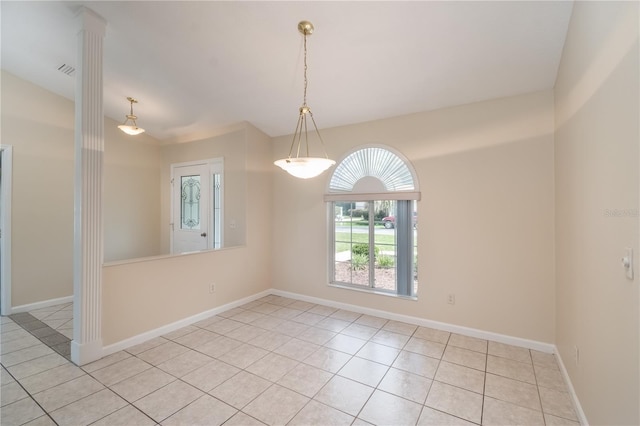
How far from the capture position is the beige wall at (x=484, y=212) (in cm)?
280

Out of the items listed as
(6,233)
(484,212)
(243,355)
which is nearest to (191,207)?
(6,233)

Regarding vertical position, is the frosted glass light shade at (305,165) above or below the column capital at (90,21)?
below

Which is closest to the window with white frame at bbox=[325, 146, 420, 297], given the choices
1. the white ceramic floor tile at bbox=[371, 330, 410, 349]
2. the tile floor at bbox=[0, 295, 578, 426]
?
the white ceramic floor tile at bbox=[371, 330, 410, 349]

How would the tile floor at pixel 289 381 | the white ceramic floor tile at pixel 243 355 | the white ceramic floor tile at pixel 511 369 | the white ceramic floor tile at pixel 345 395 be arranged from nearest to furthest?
the tile floor at pixel 289 381 < the white ceramic floor tile at pixel 345 395 < the white ceramic floor tile at pixel 511 369 < the white ceramic floor tile at pixel 243 355

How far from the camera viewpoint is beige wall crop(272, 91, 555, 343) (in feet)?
9.19

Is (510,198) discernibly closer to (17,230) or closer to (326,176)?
(326,176)

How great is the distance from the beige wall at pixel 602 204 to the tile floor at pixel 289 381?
535mm

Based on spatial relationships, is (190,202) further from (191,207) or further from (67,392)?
(67,392)

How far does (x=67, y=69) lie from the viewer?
350 centimetres

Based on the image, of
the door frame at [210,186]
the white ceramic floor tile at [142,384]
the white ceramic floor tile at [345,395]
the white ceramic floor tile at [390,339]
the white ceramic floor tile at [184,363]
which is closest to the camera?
the white ceramic floor tile at [345,395]

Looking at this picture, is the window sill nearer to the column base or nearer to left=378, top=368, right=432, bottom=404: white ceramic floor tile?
left=378, top=368, right=432, bottom=404: white ceramic floor tile

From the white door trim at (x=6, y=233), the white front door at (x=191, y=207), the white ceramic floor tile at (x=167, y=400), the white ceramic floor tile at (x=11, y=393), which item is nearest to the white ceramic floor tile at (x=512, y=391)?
the white ceramic floor tile at (x=167, y=400)

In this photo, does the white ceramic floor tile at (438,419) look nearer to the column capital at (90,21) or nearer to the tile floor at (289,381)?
the tile floor at (289,381)

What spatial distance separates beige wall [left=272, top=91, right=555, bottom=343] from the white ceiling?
0.26 meters
